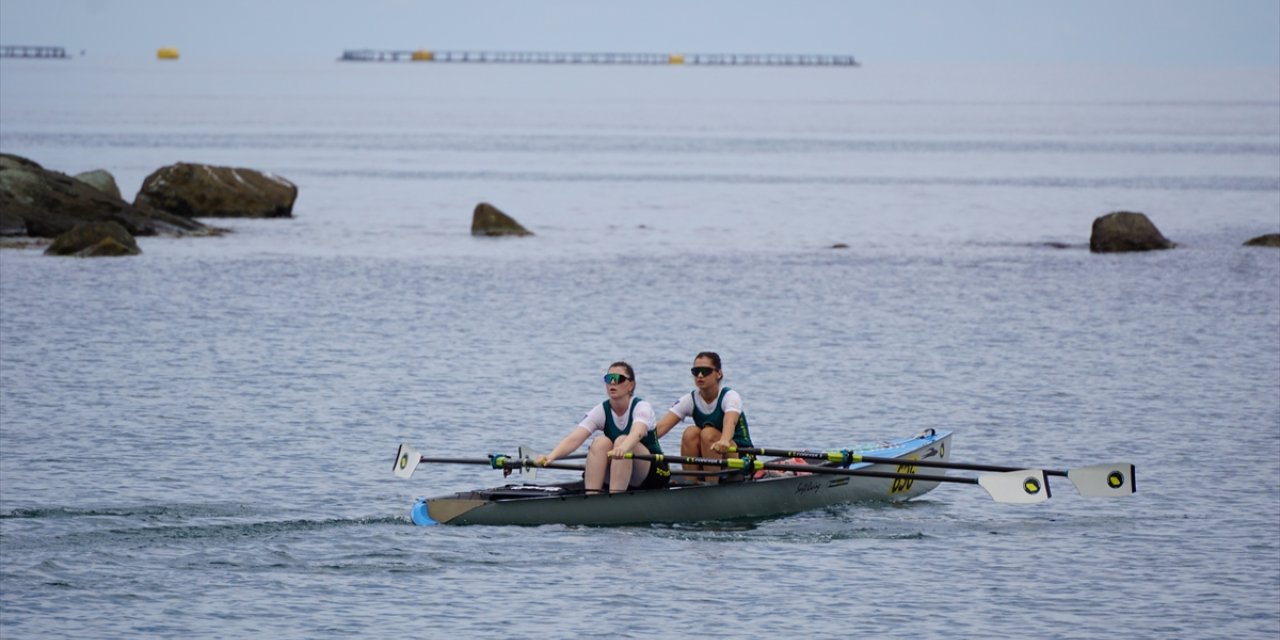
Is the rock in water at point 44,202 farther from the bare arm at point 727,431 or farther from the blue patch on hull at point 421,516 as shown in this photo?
the bare arm at point 727,431

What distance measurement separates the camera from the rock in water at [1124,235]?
55406 mm

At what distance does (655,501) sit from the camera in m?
21.2

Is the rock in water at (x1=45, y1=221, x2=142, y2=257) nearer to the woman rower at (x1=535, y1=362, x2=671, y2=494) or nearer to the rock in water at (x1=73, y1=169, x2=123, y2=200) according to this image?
the rock in water at (x1=73, y1=169, x2=123, y2=200)

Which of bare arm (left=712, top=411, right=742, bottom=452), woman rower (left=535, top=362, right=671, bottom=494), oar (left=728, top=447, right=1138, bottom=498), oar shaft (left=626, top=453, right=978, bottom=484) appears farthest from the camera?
bare arm (left=712, top=411, right=742, bottom=452)

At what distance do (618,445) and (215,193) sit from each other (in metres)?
42.1

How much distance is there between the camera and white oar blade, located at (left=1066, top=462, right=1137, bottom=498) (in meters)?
21.3

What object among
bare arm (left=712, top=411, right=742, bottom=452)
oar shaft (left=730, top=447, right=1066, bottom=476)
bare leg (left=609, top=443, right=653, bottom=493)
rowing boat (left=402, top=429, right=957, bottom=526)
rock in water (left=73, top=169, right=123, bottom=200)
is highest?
rock in water (left=73, top=169, right=123, bottom=200)

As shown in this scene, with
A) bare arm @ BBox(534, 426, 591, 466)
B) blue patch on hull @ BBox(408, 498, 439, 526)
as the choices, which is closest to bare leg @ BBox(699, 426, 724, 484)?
Answer: bare arm @ BBox(534, 426, 591, 466)

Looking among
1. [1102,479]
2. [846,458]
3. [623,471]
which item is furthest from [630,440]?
[1102,479]

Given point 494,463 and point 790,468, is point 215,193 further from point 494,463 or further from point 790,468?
point 790,468

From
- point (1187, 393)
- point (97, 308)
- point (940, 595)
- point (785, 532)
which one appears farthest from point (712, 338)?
point (940, 595)

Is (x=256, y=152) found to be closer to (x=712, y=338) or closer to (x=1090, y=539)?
(x=712, y=338)

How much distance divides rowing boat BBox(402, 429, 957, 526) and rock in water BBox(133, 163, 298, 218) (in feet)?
124

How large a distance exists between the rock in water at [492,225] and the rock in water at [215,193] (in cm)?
680
